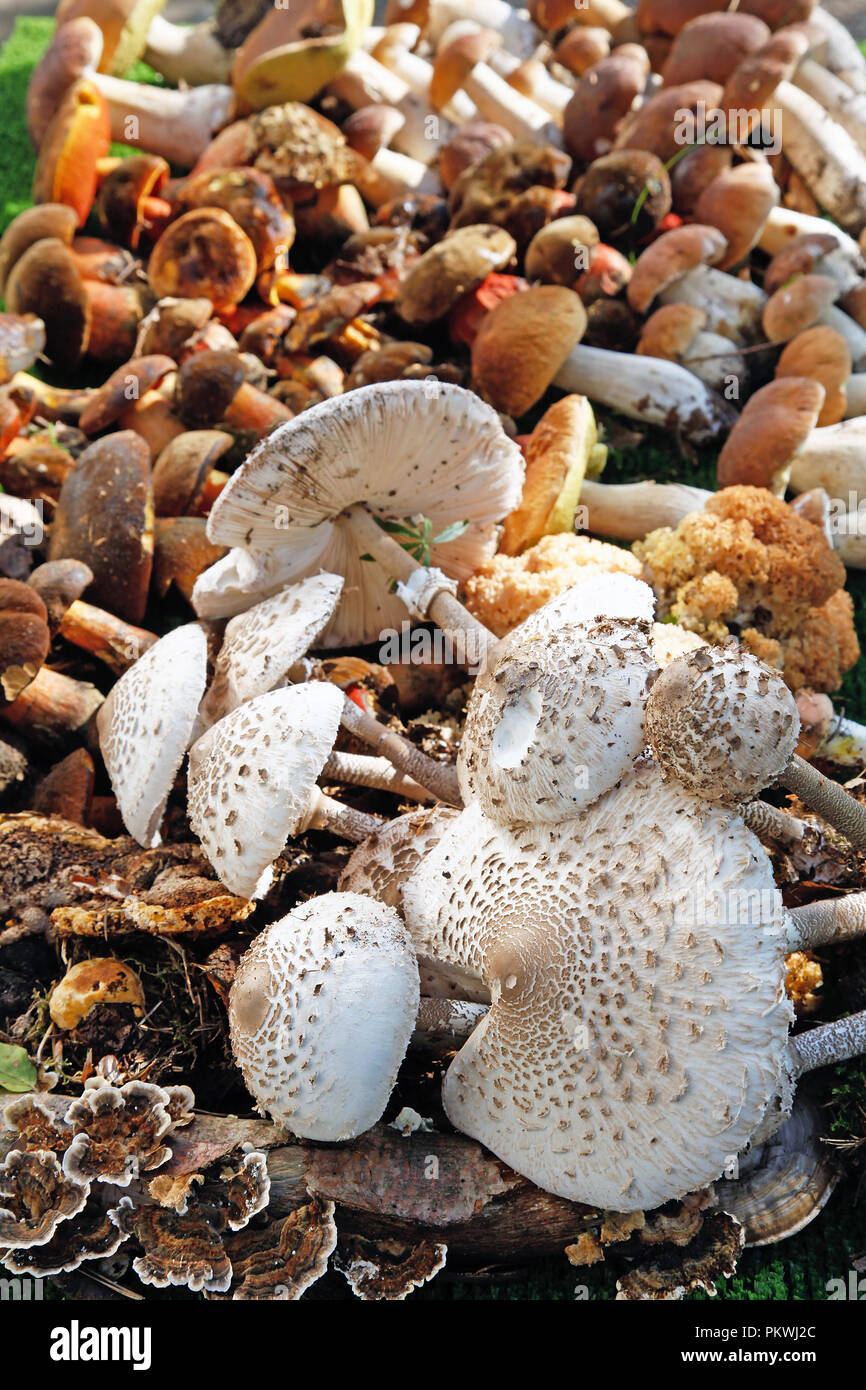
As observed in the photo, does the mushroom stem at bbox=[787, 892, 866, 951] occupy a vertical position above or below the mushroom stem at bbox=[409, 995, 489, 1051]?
above

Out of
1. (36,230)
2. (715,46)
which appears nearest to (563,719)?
(36,230)

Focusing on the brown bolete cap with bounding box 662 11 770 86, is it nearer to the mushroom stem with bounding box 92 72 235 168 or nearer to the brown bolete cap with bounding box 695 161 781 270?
the brown bolete cap with bounding box 695 161 781 270

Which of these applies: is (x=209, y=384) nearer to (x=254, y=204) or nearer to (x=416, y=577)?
(x=254, y=204)

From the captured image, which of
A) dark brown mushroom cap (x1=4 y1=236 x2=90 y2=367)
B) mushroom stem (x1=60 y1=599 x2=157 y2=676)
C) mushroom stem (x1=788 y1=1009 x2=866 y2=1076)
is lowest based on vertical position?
mushroom stem (x1=788 y1=1009 x2=866 y2=1076)

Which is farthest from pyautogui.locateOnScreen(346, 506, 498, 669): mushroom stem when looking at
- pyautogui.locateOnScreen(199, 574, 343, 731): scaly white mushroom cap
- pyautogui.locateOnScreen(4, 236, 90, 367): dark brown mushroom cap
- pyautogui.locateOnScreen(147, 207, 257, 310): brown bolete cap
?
pyautogui.locateOnScreen(4, 236, 90, 367): dark brown mushroom cap

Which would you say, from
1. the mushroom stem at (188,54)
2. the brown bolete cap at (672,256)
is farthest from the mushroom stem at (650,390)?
the mushroom stem at (188,54)

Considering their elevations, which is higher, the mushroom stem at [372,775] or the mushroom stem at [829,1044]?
the mushroom stem at [372,775]

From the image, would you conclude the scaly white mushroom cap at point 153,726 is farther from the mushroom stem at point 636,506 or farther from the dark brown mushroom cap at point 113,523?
the mushroom stem at point 636,506
